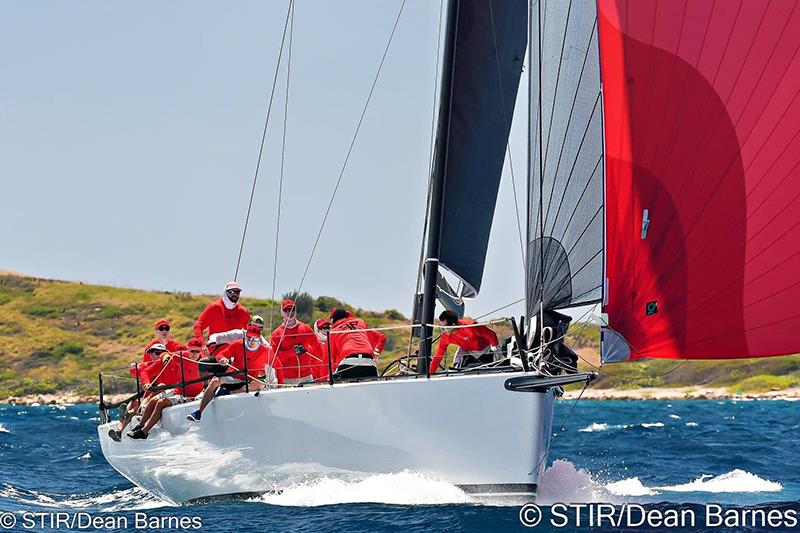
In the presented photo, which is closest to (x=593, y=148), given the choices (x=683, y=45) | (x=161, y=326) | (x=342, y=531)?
(x=683, y=45)

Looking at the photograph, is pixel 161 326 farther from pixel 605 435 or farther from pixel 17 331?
pixel 17 331

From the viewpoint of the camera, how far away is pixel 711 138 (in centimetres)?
838

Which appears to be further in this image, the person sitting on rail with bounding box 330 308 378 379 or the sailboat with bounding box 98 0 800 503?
the person sitting on rail with bounding box 330 308 378 379

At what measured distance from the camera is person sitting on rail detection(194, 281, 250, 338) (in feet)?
38.9

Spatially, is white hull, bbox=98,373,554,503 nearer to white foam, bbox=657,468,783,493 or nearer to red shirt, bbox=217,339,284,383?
red shirt, bbox=217,339,284,383

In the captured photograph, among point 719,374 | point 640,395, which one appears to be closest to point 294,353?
point 640,395

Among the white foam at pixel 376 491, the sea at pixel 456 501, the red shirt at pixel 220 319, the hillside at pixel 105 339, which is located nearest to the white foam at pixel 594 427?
the sea at pixel 456 501

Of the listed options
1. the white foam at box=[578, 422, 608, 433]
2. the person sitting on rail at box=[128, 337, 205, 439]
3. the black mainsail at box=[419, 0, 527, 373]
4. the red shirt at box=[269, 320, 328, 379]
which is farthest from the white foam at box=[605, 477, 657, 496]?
the white foam at box=[578, 422, 608, 433]

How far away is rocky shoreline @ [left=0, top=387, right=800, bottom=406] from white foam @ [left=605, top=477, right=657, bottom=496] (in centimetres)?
4222

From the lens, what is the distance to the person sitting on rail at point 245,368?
10758mm

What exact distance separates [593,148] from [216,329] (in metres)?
4.89

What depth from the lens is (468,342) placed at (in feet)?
34.6

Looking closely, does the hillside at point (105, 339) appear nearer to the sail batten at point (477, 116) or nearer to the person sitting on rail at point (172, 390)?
the person sitting on rail at point (172, 390)

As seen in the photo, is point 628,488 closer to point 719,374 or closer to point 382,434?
point 382,434
